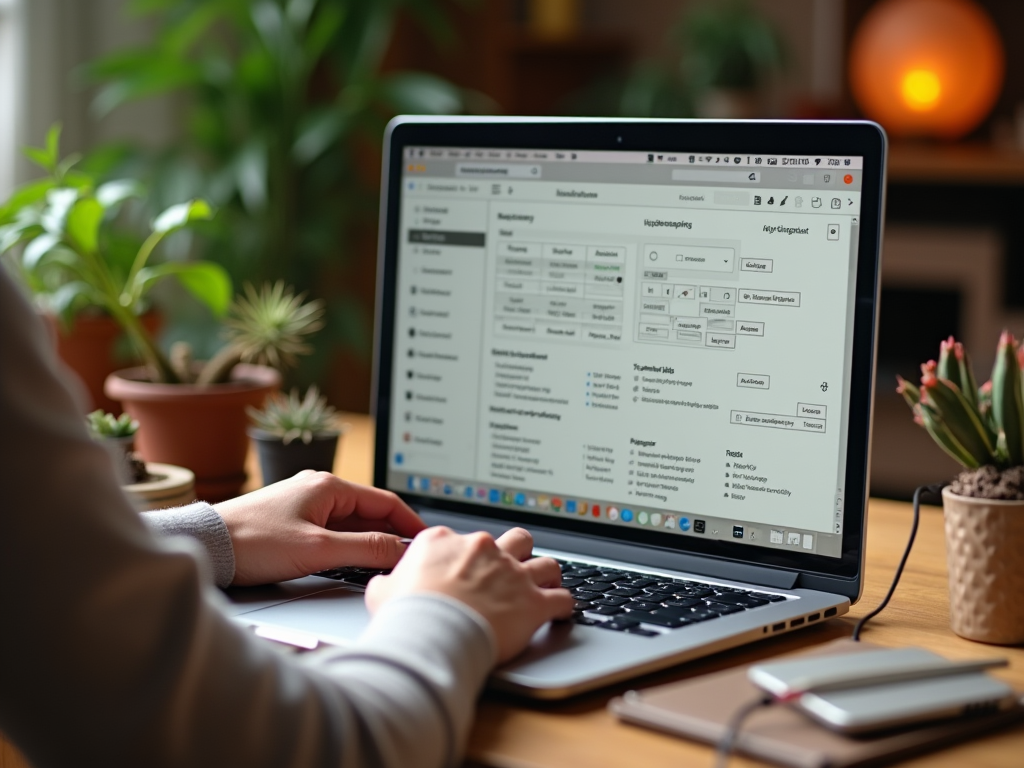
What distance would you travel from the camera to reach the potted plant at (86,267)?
118 cm

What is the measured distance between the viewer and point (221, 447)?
47.5 inches

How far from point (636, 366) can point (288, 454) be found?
0.37 meters

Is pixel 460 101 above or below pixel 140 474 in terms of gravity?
above

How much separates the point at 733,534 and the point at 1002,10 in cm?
290

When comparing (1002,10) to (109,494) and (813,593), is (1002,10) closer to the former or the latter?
(813,593)

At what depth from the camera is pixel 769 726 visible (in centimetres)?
61

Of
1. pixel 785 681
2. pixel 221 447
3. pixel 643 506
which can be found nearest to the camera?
pixel 785 681

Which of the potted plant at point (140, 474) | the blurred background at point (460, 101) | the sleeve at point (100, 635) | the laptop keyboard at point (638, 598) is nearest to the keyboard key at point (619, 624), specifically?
the laptop keyboard at point (638, 598)

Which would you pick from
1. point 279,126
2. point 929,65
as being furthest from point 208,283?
point 929,65

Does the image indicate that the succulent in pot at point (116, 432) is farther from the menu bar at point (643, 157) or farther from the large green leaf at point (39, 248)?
the menu bar at point (643, 157)

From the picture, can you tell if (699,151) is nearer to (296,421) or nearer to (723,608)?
(723,608)

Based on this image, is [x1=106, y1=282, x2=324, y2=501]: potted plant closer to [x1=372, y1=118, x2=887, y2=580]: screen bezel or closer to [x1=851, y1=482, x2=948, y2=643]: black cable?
[x1=372, y1=118, x2=887, y2=580]: screen bezel

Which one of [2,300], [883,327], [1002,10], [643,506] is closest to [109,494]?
[2,300]

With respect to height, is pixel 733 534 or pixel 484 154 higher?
pixel 484 154
